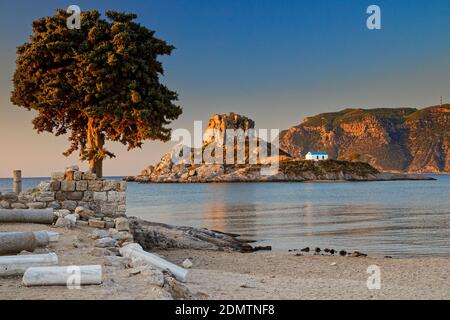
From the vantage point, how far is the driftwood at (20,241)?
12.6 meters

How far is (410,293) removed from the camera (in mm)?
13703

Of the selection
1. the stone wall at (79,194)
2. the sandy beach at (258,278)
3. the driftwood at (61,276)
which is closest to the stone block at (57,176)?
the stone wall at (79,194)

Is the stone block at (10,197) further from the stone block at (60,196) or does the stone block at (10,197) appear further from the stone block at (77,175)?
the stone block at (77,175)

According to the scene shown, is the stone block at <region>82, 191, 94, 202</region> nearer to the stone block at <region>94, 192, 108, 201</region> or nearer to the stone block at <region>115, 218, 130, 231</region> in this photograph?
the stone block at <region>94, 192, 108, 201</region>

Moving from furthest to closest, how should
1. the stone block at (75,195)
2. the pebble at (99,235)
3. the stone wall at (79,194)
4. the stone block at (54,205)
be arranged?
the stone block at (75,195)
the stone wall at (79,194)
the stone block at (54,205)
the pebble at (99,235)

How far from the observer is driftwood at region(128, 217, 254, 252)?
24.3 meters

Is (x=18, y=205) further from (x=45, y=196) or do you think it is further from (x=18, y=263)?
(x=18, y=263)

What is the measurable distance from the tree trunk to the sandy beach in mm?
7695

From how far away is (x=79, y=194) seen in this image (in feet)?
73.9

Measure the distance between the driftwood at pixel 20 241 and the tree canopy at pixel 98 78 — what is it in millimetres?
13242

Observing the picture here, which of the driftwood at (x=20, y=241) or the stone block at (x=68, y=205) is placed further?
the stone block at (x=68, y=205)

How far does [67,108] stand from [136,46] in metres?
4.90
